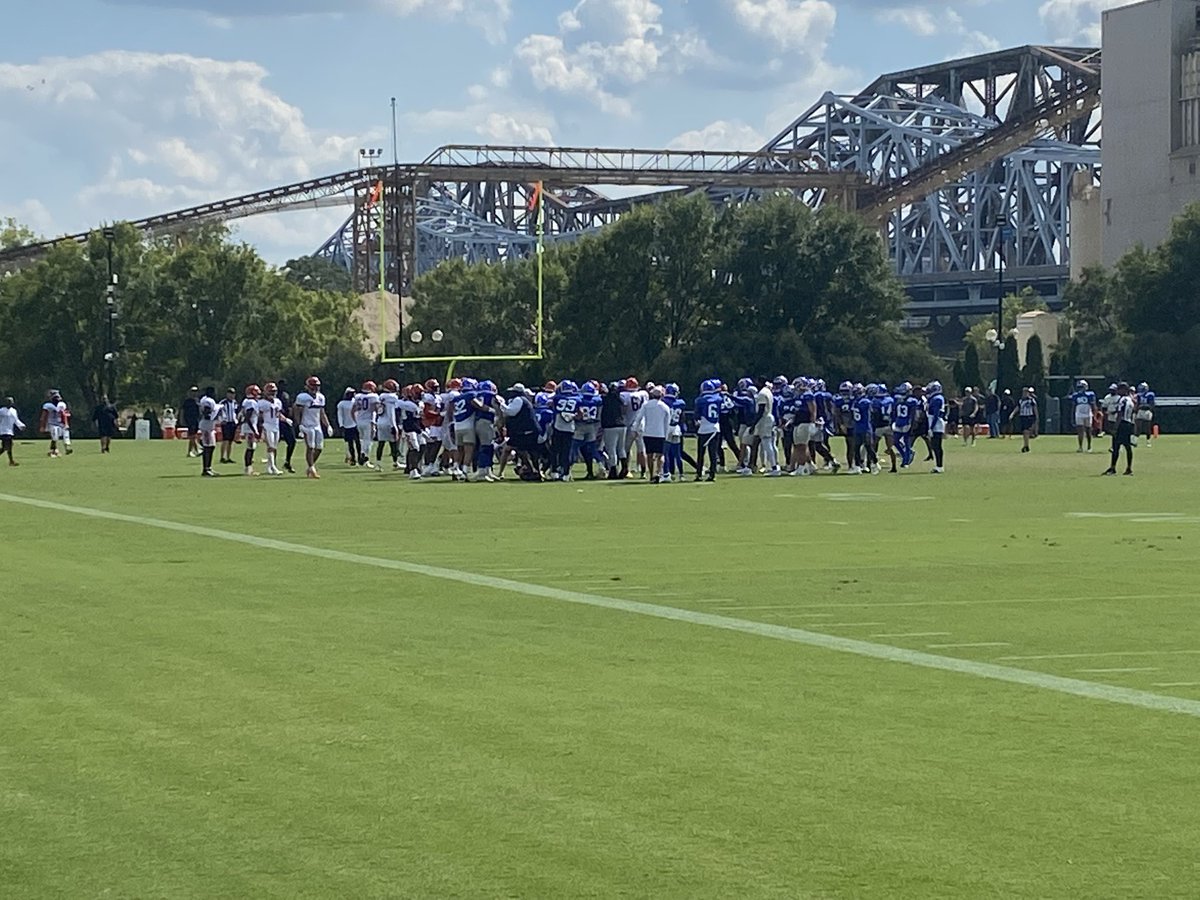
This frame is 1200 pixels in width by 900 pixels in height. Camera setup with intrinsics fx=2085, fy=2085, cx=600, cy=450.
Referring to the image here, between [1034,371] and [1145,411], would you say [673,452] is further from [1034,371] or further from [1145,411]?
[1034,371]

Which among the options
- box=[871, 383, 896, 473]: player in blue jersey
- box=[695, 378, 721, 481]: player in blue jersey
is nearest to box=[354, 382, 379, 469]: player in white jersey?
box=[695, 378, 721, 481]: player in blue jersey

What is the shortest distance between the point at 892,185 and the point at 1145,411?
57.4 metres

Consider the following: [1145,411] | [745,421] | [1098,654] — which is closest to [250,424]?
[745,421]

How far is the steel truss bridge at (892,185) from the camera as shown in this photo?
390 feet

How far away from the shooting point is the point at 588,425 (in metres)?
36.1

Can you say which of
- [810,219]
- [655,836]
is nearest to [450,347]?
[810,219]

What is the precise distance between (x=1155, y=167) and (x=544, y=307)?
117 ft

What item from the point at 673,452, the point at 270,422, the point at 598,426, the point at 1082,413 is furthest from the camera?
the point at 1082,413

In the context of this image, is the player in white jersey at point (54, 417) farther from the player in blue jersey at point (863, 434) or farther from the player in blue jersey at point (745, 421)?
the player in blue jersey at point (863, 434)

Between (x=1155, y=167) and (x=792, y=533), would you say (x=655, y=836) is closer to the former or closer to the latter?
(x=792, y=533)

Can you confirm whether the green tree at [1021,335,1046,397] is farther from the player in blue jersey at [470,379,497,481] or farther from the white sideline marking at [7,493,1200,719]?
the white sideline marking at [7,493,1200,719]

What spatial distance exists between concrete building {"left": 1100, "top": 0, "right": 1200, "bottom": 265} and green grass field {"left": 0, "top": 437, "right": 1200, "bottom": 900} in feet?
294

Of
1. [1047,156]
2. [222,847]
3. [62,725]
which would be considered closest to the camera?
[222,847]

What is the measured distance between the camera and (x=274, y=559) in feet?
60.6
